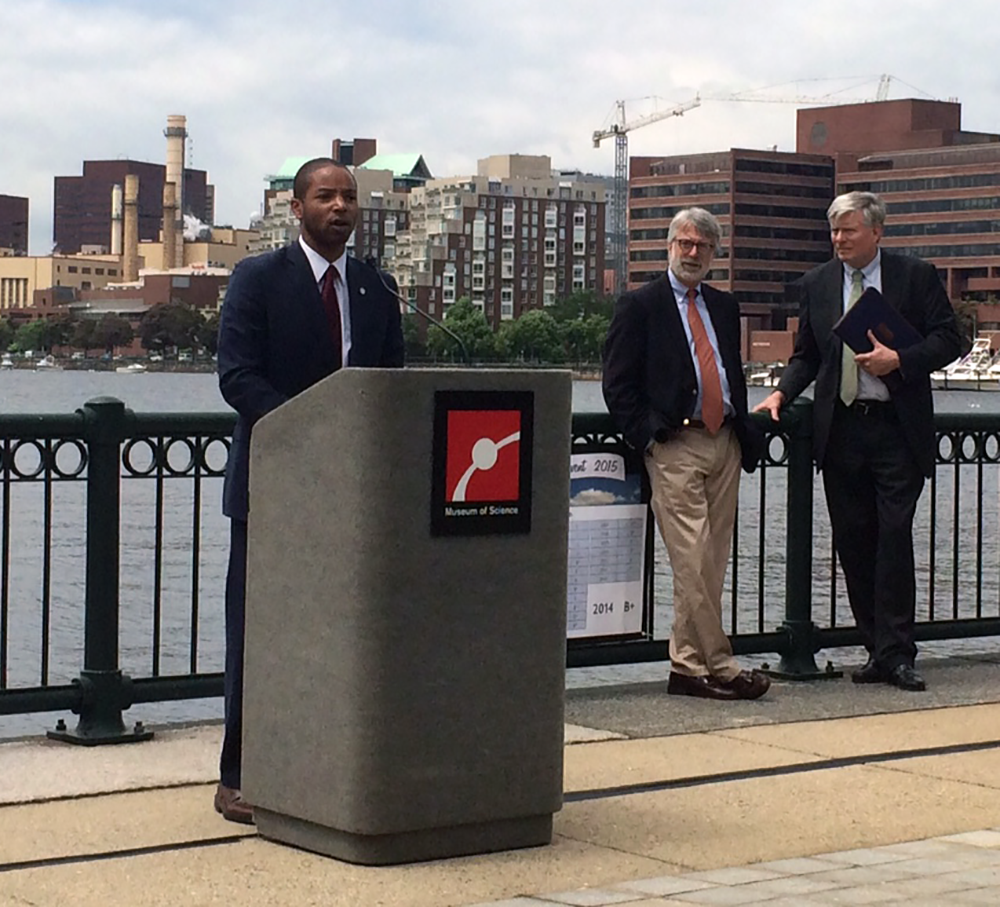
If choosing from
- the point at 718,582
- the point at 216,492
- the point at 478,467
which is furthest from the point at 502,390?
the point at 216,492

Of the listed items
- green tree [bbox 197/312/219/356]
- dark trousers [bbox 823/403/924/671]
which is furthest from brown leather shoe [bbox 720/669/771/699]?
green tree [bbox 197/312/219/356]

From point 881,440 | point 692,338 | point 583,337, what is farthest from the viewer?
point 583,337

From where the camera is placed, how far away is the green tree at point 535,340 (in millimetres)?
187125

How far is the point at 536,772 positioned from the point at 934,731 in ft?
8.97

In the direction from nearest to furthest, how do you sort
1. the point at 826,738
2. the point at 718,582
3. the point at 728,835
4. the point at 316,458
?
1. the point at 316,458
2. the point at 728,835
3. the point at 826,738
4. the point at 718,582

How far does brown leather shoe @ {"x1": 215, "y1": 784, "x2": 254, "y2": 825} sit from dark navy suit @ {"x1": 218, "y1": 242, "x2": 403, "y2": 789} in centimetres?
4

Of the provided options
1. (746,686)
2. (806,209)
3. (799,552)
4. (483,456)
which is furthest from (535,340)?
(483,456)

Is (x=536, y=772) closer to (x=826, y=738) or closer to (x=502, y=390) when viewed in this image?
(x=502, y=390)

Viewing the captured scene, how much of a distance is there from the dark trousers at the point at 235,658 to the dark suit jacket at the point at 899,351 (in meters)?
3.77

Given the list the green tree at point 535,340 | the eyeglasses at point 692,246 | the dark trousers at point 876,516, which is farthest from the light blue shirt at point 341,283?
the green tree at point 535,340

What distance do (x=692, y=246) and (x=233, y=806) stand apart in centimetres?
350

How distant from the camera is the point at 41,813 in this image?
21.1ft

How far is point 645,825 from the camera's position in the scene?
21.0 feet

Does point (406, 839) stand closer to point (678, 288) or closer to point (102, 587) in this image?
point (102, 587)
